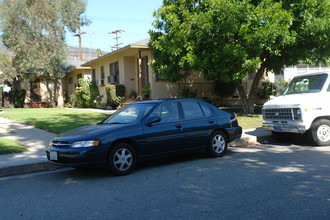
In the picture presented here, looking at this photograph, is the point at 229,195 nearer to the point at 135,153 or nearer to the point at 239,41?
the point at 135,153

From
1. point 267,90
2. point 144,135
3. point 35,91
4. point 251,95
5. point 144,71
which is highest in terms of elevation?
point 144,71

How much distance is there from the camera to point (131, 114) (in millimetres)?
7227

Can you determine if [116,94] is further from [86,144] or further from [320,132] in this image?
[86,144]

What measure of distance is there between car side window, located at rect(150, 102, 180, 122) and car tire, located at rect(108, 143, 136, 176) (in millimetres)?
992

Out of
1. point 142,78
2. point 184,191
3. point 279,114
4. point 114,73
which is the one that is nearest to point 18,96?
point 114,73

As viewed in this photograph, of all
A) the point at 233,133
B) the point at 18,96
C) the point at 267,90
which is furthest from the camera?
the point at 18,96

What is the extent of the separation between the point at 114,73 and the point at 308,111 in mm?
Answer: 17417

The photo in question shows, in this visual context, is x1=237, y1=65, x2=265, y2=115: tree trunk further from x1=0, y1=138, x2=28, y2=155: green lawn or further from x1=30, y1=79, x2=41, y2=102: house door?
x1=30, y1=79, x2=41, y2=102: house door

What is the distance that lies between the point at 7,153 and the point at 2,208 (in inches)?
163

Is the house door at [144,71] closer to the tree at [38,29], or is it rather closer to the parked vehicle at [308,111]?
the tree at [38,29]

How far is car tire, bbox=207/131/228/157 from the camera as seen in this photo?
7.68 m

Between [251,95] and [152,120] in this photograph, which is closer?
[152,120]

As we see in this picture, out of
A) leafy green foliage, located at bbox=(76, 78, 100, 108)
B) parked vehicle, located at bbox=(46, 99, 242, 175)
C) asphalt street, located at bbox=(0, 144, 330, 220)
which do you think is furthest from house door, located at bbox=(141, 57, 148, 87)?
asphalt street, located at bbox=(0, 144, 330, 220)

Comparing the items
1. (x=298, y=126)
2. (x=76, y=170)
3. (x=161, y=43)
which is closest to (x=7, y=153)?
(x=76, y=170)
